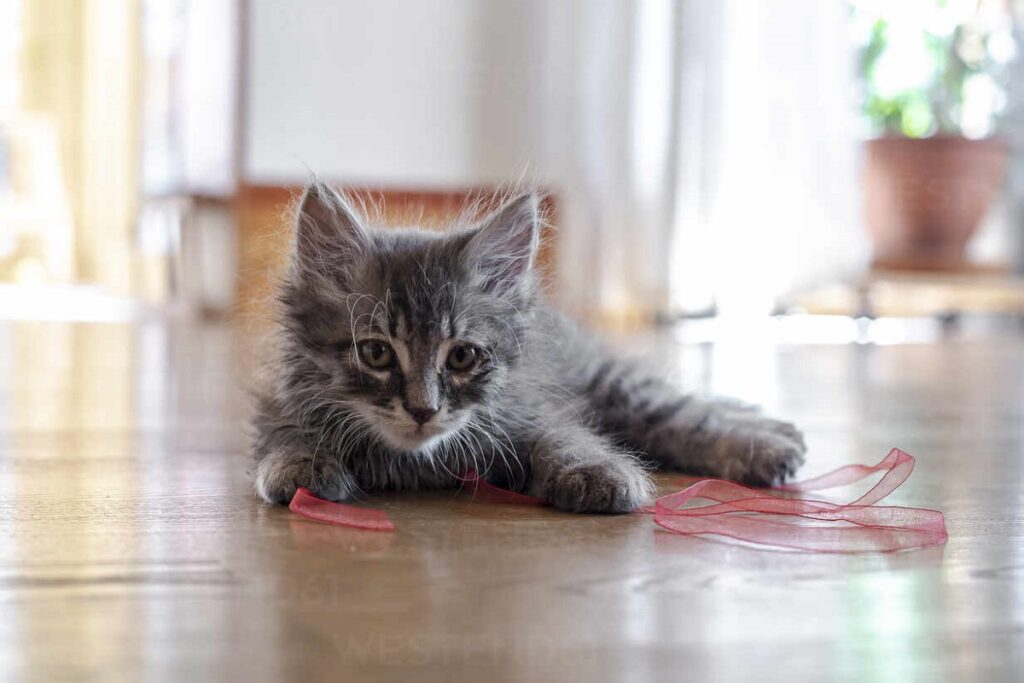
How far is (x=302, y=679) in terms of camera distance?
0.82 m

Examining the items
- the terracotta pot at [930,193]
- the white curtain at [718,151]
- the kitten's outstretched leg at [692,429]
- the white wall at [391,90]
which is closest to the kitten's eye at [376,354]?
the kitten's outstretched leg at [692,429]

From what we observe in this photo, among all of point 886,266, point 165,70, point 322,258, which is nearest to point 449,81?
point 165,70

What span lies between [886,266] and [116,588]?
5.40 metres

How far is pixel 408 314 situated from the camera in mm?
1386

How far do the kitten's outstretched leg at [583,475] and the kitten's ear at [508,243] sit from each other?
0.21m

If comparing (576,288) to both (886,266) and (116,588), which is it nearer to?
(886,266)

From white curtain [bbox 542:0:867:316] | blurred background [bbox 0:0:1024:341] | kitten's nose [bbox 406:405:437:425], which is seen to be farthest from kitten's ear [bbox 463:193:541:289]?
white curtain [bbox 542:0:867:316]

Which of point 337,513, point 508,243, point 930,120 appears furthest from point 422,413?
point 930,120

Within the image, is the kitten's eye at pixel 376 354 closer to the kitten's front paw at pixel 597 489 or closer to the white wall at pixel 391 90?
the kitten's front paw at pixel 597 489

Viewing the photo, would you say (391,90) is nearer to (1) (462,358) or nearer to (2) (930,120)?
(2) (930,120)

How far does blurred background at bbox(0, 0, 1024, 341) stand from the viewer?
522 centimetres

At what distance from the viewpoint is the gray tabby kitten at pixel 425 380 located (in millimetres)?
1389

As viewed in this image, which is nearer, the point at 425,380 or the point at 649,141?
the point at 425,380

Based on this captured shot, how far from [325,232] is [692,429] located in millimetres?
633
